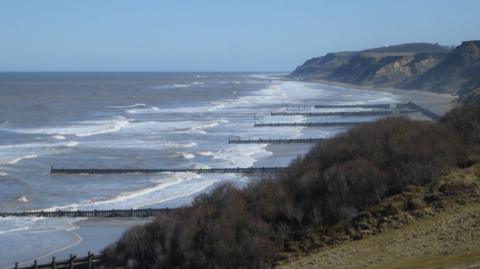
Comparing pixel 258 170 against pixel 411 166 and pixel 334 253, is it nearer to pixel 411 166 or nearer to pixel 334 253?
pixel 411 166

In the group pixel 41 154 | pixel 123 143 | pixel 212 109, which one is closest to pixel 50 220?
pixel 41 154

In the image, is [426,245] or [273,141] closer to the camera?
[426,245]

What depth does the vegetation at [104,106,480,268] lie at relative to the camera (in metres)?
22.7

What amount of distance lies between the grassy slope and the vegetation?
150cm

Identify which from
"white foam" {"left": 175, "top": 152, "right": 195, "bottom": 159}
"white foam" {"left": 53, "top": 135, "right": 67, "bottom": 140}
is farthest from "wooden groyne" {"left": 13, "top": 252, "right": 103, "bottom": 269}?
"white foam" {"left": 53, "top": 135, "right": 67, "bottom": 140}

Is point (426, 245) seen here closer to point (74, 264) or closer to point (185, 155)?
point (74, 264)

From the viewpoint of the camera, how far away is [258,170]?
50.2 meters

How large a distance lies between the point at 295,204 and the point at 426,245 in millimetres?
6176

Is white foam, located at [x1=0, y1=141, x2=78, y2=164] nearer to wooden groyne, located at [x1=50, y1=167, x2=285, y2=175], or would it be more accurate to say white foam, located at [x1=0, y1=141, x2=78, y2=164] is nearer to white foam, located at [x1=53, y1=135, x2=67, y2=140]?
white foam, located at [x1=53, y1=135, x2=67, y2=140]

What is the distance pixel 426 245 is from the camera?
20031 millimetres

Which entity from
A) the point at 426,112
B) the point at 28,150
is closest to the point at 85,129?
the point at 28,150

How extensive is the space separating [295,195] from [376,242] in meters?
5.14

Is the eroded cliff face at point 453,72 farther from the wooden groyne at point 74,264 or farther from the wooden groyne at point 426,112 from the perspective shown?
the wooden groyne at point 74,264

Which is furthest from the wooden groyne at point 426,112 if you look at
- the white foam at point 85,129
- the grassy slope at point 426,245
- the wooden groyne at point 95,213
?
the grassy slope at point 426,245
